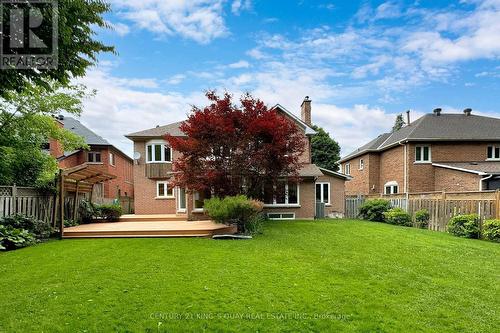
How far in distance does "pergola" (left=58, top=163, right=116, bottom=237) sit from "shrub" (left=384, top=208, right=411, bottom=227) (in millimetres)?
15421

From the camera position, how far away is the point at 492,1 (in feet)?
41.2

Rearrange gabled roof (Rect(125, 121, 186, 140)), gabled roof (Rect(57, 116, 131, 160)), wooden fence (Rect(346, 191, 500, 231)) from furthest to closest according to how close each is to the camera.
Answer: gabled roof (Rect(57, 116, 131, 160)) < gabled roof (Rect(125, 121, 186, 140)) < wooden fence (Rect(346, 191, 500, 231))

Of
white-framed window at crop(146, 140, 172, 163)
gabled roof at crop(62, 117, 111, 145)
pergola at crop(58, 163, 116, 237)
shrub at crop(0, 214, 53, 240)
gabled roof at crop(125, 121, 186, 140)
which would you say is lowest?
shrub at crop(0, 214, 53, 240)

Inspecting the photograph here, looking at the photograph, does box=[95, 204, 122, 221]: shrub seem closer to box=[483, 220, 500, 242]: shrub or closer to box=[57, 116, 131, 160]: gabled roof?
box=[57, 116, 131, 160]: gabled roof

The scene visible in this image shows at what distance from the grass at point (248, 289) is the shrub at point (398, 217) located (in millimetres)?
7864

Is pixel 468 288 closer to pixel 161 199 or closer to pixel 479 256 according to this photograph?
pixel 479 256

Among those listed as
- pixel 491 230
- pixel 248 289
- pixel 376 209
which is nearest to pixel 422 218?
pixel 376 209

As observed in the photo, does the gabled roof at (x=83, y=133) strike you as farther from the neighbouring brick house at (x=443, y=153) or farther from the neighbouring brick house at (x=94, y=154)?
the neighbouring brick house at (x=443, y=153)

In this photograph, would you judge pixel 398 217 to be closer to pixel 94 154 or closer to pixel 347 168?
pixel 347 168

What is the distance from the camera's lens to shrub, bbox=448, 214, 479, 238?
467 inches

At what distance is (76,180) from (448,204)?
16.6 m

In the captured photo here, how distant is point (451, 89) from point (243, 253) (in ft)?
76.6

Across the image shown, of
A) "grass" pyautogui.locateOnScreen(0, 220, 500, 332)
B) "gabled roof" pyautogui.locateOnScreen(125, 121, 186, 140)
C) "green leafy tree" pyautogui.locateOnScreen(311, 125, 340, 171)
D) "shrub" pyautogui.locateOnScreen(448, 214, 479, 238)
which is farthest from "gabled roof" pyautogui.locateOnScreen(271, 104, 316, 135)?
"green leafy tree" pyautogui.locateOnScreen(311, 125, 340, 171)

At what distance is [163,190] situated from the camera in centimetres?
2105
